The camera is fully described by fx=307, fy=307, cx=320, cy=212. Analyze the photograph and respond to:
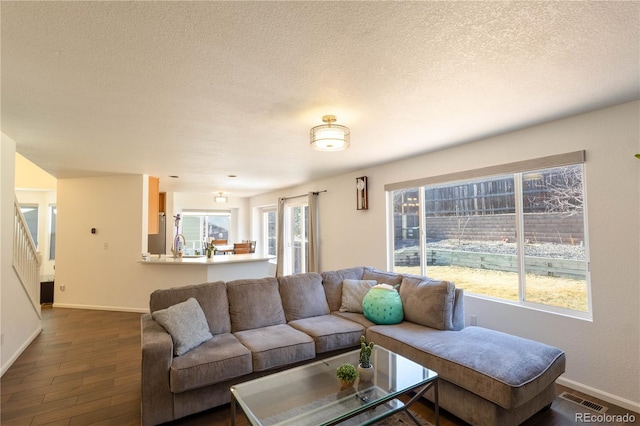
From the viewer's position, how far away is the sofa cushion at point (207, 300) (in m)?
2.70

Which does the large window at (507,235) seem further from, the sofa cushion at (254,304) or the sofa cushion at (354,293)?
the sofa cushion at (254,304)

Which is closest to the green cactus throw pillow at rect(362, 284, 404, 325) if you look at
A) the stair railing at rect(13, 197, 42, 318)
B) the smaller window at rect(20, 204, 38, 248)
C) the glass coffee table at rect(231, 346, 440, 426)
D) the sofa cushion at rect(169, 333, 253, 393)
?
the glass coffee table at rect(231, 346, 440, 426)

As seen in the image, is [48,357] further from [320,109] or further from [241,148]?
[320,109]

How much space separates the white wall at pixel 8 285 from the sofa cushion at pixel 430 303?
394cm

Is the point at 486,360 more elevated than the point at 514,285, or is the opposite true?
the point at 514,285

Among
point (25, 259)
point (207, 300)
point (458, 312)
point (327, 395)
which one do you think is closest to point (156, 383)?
point (207, 300)

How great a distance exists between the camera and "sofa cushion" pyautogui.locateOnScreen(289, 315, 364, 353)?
267cm

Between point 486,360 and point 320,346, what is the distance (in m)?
1.27

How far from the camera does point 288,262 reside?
7.60 m

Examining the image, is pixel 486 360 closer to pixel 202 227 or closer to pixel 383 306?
pixel 383 306

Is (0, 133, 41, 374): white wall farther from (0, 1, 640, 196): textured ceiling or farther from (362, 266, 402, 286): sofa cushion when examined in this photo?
(362, 266, 402, 286): sofa cushion

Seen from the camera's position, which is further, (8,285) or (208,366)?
(8,285)

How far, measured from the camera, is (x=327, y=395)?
1.89 m

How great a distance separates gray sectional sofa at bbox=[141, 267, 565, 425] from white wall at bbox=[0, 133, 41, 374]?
166 centimetres
